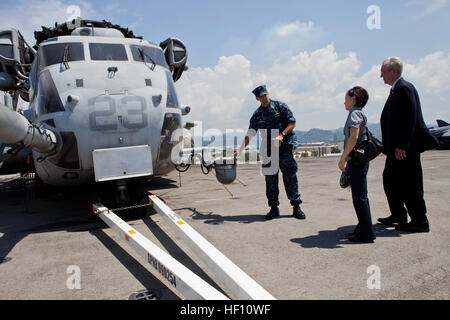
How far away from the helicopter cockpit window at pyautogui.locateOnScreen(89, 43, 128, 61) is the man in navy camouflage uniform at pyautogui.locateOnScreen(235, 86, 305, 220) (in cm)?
232

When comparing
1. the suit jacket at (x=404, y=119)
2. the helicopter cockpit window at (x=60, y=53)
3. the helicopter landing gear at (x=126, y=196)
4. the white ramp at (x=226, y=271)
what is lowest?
the white ramp at (x=226, y=271)

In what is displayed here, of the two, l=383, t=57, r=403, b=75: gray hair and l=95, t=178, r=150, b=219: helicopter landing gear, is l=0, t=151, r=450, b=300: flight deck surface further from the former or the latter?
l=383, t=57, r=403, b=75: gray hair

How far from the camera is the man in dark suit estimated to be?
3.68 metres

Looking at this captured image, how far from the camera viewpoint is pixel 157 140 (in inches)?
190

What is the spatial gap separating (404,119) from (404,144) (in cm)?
30

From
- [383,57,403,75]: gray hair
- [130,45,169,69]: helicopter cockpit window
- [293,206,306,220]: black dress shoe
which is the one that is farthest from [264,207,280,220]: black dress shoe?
[130,45,169,69]: helicopter cockpit window

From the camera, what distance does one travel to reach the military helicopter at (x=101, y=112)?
4.34 m

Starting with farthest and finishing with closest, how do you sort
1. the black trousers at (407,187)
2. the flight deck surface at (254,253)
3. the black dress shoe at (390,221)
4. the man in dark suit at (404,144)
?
the black dress shoe at (390,221) < the black trousers at (407,187) < the man in dark suit at (404,144) < the flight deck surface at (254,253)

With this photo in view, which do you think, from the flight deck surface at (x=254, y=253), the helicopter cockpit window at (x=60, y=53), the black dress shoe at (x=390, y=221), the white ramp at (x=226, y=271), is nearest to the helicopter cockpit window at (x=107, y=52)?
the helicopter cockpit window at (x=60, y=53)

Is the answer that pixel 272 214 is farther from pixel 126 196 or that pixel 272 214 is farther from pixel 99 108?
pixel 99 108

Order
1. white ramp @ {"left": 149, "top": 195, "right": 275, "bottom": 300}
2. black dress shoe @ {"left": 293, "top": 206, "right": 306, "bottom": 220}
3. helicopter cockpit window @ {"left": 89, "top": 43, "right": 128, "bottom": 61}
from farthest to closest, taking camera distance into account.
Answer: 1. helicopter cockpit window @ {"left": 89, "top": 43, "right": 128, "bottom": 61}
2. black dress shoe @ {"left": 293, "top": 206, "right": 306, "bottom": 220}
3. white ramp @ {"left": 149, "top": 195, "right": 275, "bottom": 300}

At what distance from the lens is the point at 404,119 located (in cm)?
369

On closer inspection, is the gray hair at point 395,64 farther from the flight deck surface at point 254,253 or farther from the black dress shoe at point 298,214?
the black dress shoe at point 298,214
